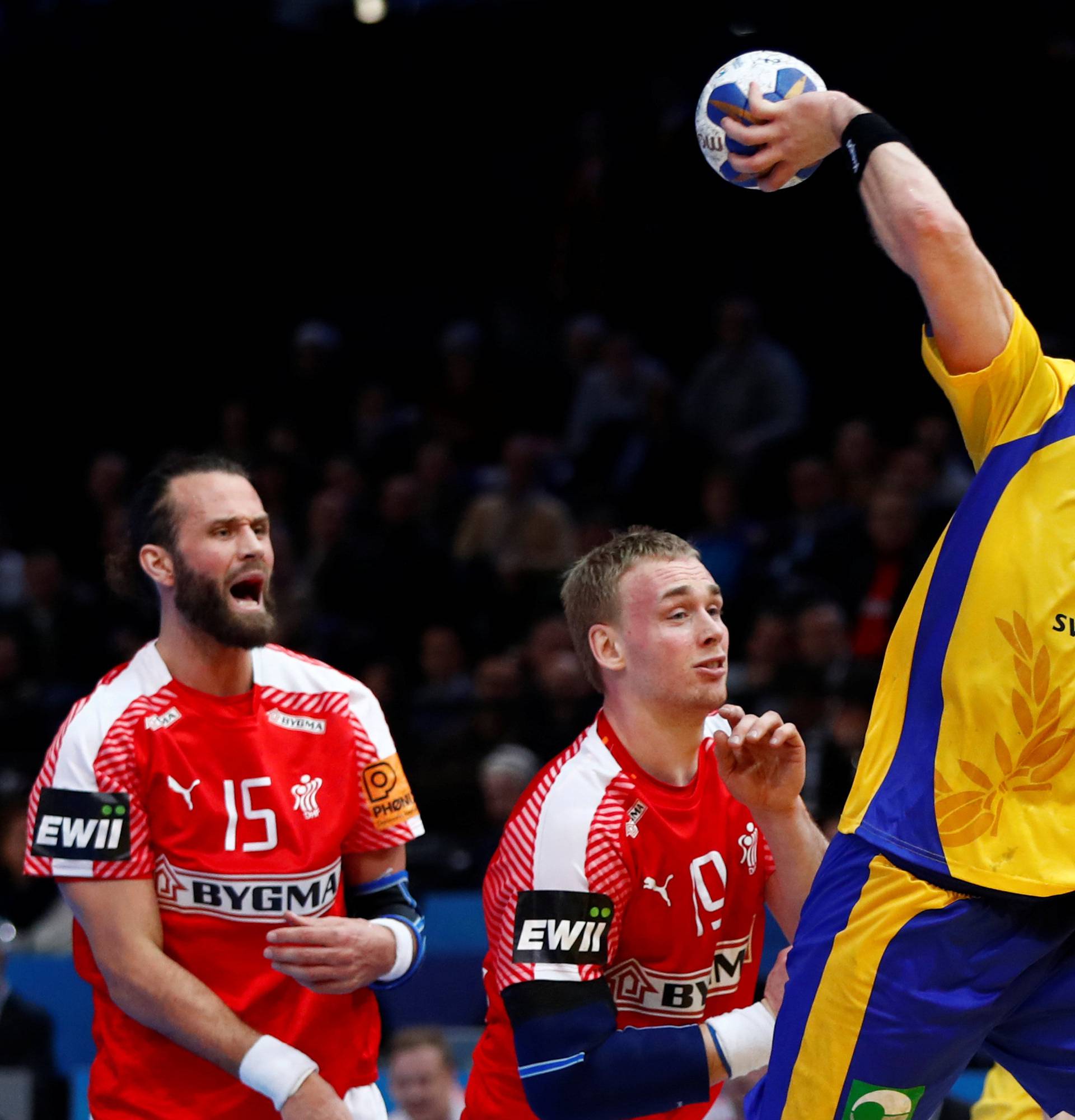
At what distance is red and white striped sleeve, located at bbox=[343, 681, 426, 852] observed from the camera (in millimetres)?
4176

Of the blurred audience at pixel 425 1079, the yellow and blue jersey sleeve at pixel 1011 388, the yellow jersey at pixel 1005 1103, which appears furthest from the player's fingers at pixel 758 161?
the blurred audience at pixel 425 1079

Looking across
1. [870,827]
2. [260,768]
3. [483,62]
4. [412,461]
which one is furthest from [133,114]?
[870,827]

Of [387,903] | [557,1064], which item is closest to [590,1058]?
[557,1064]

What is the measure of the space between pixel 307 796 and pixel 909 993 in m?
1.58

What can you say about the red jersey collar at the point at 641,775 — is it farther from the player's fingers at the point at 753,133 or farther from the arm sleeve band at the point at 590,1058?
the player's fingers at the point at 753,133

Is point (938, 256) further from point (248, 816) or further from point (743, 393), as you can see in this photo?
point (743, 393)

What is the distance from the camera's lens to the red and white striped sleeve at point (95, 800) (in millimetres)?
3852

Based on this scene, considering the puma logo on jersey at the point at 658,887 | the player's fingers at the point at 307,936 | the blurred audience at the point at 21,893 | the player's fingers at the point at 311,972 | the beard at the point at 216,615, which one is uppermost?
the beard at the point at 216,615

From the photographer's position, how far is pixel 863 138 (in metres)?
3.25

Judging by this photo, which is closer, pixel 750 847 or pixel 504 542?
pixel 750 847

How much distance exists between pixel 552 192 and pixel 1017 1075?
406 inches

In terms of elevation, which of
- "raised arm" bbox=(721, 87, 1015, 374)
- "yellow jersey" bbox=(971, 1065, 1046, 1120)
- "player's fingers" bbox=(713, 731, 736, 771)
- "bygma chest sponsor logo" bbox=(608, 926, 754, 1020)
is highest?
"raised arm" bbox=(721, 87, 1015, 374)

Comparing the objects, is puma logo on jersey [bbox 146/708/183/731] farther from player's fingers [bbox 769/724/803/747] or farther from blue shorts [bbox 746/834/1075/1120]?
blue shorts [bbox 746/834/1075/1120]

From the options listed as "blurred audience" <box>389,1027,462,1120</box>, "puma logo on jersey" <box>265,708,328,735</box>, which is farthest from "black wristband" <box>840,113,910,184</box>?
→ "blurred audience" <box>389,1027,462,1120</box>
